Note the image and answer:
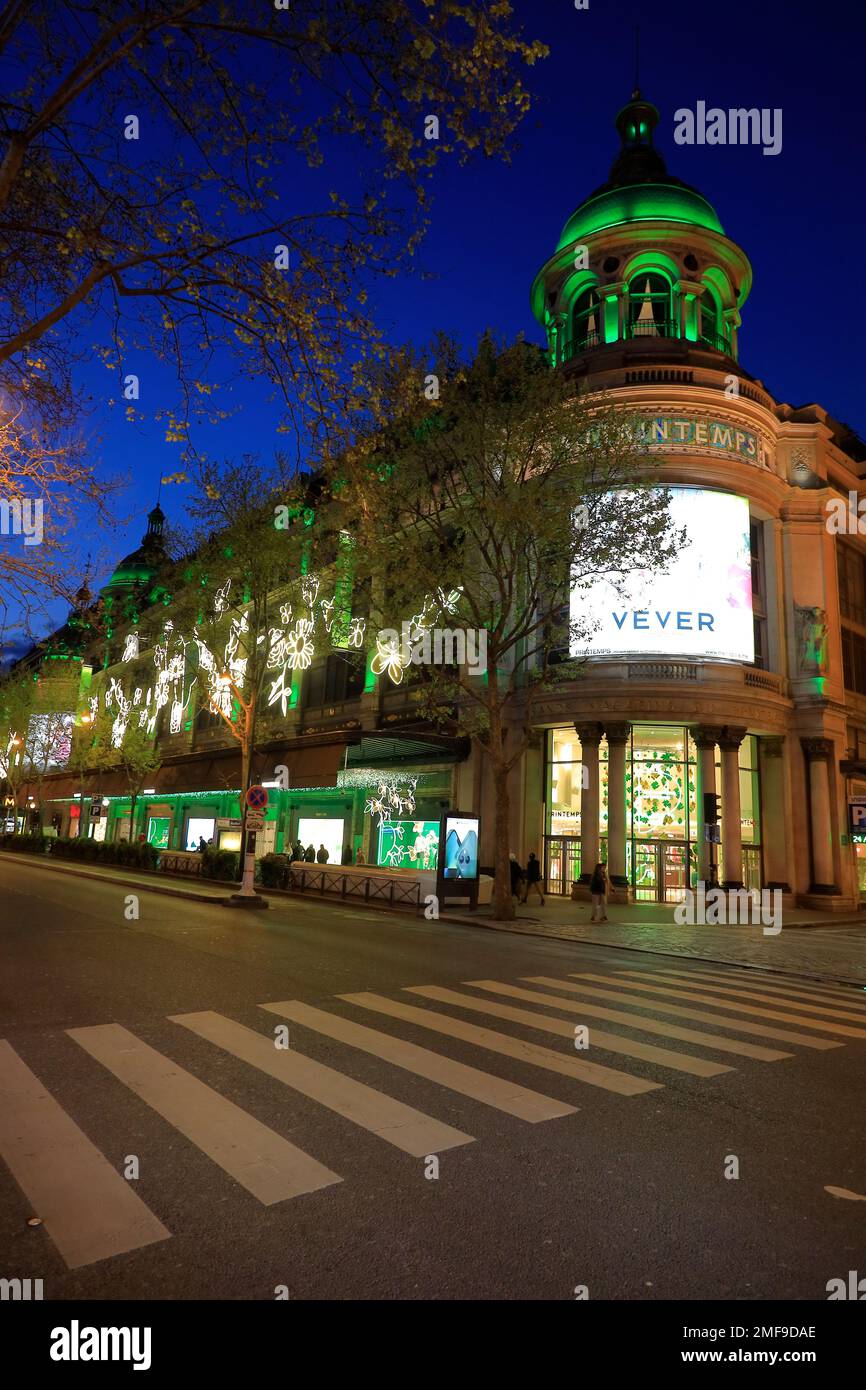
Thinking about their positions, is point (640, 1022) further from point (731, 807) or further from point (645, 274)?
point (645, 274)

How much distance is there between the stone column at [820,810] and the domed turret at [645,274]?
17421mm

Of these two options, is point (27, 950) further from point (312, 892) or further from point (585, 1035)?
point (312, 892)

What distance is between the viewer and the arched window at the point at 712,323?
119ft

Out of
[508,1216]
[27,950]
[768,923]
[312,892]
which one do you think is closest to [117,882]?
[312,892]

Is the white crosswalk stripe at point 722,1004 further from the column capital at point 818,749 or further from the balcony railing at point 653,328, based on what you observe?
the balcony railing at point 653,328

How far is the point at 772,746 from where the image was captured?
30.5 m

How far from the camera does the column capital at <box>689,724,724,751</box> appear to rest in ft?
91.1

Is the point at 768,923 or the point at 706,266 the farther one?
the point at 706,266

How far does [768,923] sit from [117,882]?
2161 cm

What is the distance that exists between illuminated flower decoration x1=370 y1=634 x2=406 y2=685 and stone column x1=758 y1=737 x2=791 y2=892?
14530 mm

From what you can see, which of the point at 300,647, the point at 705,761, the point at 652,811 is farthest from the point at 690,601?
the point at 300,647
